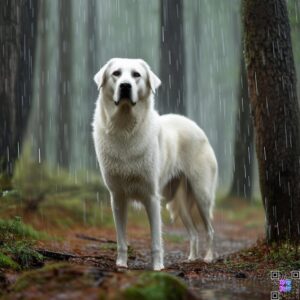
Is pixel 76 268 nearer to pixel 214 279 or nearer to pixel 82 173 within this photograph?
pixel 214 279

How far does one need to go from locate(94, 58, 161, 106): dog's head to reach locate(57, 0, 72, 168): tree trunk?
14665mm

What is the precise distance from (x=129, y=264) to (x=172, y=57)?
10644 mm

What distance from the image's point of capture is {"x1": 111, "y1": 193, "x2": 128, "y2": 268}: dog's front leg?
19.5ft

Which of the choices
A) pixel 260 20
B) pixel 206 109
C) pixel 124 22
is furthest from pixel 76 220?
pixel 206 109

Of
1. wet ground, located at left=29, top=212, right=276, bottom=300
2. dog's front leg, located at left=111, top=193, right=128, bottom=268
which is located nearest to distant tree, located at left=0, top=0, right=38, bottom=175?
wet ground, located at left=29, top=212, right=276, bottom=300

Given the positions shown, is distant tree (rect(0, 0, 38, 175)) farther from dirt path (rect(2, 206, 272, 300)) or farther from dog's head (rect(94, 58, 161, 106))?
dog's head (rect(94, 58, 161, 106))

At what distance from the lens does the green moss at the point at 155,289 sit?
288 cm

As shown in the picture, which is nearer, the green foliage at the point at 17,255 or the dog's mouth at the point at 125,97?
the green foliage at the point at 17,255

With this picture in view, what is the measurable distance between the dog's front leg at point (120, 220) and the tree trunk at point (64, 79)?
14.4 meters

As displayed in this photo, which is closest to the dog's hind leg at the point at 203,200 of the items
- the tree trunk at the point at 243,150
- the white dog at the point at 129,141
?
the white dog at the point at 129,141

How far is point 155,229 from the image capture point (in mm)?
5961

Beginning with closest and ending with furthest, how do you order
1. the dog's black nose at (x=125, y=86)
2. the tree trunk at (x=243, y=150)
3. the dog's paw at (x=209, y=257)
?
1. the dog's black nose at (x=125, y=86)
2. the dog's paw at (x=209, y=257)
3. the tree trunk at (x=243, y=150)

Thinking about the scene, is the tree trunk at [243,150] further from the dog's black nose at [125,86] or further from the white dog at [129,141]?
the dog's black nose at [125,86]

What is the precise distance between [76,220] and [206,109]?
4075 cm
